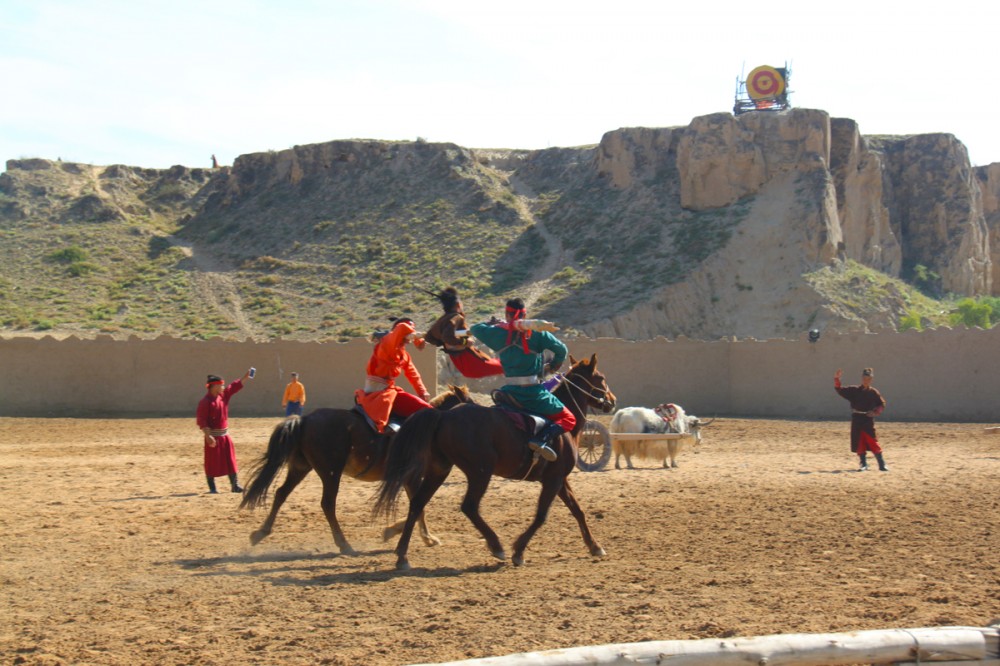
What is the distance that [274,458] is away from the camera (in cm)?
957

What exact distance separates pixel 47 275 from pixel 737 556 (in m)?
52.1

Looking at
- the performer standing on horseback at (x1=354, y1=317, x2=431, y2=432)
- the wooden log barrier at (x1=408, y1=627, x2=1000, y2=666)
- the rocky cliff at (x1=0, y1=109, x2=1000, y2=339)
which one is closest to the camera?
the wooden log barrier at (x1=408, y1=627, x2=1000, y2=666)

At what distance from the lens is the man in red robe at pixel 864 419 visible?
15.5m

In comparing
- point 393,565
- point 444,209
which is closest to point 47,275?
point 444,209

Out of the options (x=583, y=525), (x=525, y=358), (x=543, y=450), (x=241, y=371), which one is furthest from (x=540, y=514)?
(x=241, y=371)

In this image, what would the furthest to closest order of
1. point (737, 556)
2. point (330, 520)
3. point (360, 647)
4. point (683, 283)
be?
point (683, 283) → point (330, 520) → point (737, 556) → point (360, 647)

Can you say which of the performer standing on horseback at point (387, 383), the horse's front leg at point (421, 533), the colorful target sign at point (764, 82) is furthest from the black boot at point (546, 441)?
the colorful target sign at point (764, 82)

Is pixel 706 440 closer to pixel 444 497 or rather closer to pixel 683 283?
pixel 444 497

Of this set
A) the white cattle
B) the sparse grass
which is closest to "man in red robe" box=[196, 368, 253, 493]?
the white cattle

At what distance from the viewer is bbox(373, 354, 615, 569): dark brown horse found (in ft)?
27.9

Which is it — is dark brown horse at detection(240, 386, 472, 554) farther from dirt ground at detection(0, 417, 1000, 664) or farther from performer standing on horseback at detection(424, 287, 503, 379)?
performer standing on horseback at detection(424, 287, 503, 379)

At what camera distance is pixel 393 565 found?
8.70 metres

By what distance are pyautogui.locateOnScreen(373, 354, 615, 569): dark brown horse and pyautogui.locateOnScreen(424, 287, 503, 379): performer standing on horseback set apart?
1.60 ft

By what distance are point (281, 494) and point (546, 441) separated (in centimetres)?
279
